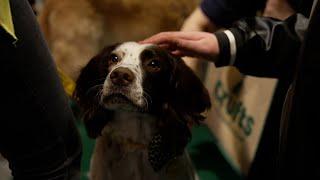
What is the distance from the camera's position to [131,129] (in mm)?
1163

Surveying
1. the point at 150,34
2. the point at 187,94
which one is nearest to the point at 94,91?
the point at 187,94

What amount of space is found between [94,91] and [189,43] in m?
0.28

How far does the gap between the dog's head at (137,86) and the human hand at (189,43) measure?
40mm

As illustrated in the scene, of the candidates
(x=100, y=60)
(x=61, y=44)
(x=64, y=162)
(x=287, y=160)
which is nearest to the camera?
(x=287, y=160)

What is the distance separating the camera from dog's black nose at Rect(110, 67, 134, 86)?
100 centimetres

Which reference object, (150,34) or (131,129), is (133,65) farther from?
(150,34)

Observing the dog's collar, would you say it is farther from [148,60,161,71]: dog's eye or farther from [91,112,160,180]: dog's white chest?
[148,60,161,71]: dog's eye

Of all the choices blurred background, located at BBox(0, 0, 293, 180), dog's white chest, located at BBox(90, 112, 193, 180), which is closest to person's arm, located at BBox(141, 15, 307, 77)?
dog's white chest, located at BBox(90, 112, 193, 180)

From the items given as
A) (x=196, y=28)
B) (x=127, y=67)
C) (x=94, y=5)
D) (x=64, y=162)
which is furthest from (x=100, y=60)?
(x=94, y=5)

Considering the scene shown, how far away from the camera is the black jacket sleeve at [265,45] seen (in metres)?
1.13

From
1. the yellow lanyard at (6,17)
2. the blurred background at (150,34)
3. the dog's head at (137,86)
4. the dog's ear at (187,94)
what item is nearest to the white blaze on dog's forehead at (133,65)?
the dog's head at (137,86)

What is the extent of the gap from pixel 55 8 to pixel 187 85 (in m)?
0.93

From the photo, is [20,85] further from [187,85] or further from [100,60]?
[187,85]

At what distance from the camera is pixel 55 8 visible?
185cm
